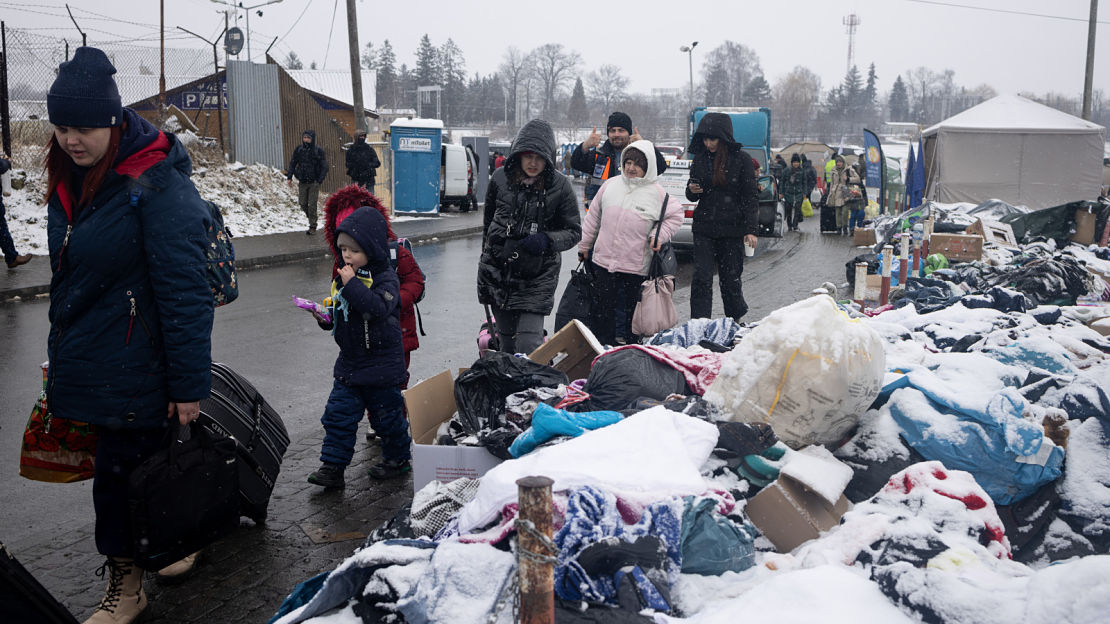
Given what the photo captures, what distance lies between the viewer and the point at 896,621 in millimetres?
2439

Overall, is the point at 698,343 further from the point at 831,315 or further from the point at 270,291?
the point at 270,291

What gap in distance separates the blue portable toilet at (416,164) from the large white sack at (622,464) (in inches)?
702

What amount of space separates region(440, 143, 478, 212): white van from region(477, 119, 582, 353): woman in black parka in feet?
60.2

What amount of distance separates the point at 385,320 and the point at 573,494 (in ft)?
6.20

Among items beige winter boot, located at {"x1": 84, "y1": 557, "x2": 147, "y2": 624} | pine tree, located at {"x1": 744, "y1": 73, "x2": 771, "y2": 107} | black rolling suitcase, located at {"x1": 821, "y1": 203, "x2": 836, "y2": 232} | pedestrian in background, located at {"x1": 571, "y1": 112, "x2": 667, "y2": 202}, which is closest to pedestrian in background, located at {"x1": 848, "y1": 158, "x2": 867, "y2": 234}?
black rolling suitcase, located at {"x1": 821, "y1": 203, "x2": 836, "y2": 232}

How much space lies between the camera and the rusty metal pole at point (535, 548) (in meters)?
2.10

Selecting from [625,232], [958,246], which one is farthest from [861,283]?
[625,232]

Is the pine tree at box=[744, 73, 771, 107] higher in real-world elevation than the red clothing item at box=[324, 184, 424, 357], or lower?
higher

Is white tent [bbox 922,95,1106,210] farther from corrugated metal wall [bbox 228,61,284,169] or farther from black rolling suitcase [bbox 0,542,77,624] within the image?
black rolling suitcase [bbox 0,542,77,624]

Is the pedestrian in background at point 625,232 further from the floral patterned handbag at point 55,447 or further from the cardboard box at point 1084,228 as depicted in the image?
the cardboard box at point 1084,228

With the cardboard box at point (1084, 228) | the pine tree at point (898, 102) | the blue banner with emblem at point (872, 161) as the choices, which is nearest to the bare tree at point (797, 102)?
the pine tree at point (898, 102)

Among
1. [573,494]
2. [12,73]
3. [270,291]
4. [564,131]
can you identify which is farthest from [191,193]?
[564,131]

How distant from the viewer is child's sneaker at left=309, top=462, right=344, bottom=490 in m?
4.53

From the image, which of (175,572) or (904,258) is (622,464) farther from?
(904,258)
